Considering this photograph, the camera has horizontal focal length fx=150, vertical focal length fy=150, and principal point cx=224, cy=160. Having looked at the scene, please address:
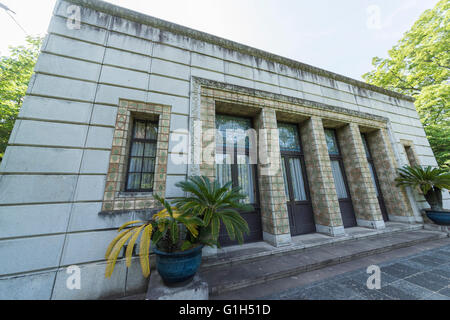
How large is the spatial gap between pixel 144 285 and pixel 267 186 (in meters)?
3.55

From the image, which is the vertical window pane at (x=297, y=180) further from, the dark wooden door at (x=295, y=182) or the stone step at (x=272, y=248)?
the stone step at (x=272, y=248)

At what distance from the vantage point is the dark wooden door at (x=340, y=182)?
18.9ft

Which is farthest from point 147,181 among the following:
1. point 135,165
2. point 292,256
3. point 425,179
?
point 425,179

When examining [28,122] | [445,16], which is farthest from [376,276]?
[445,16]

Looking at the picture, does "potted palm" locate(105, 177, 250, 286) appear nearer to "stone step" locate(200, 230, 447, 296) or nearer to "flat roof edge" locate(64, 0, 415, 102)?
"stone step" locate(200, 230, 447, 296)

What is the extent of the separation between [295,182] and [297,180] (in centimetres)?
12

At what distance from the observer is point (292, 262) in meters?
3.33

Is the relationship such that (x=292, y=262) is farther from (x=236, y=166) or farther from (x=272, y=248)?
(x=236, y=166)

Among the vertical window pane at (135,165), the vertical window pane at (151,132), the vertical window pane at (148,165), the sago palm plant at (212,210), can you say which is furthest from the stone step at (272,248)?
the vertical window pane at (151,132)

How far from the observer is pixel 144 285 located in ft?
9.32

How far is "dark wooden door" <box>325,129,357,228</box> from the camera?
227 inches

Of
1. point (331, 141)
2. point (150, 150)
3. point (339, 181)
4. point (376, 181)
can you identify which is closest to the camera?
point (150, 150)

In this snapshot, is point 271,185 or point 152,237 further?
point 271,185

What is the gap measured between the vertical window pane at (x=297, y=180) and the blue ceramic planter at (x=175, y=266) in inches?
167
